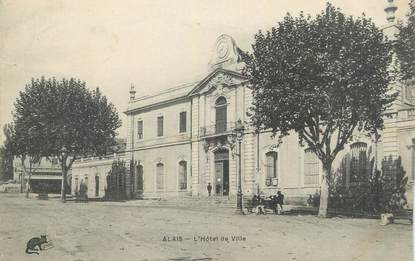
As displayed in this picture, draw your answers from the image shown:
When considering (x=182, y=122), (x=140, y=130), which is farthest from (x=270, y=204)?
(x=140, y=130)

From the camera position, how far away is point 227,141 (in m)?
26.1

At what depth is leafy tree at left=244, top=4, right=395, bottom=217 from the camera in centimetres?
1542

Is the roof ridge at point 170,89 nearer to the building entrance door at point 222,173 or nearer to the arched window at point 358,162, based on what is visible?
the building entrance door at point 222,173

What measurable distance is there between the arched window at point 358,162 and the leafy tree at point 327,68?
3.62 m

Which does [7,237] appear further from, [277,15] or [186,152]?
[186,152]

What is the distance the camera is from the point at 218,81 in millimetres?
26781

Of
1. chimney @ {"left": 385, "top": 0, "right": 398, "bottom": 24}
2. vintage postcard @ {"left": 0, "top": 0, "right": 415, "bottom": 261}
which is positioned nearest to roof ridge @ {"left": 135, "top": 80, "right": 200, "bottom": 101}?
vintage postcard @ {"left": 0, "top": 0, "right": 415, "bottom": 261}

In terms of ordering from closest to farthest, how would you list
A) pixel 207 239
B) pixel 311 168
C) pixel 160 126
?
pixel 207 239, pixel 311 168, pixel 160 126

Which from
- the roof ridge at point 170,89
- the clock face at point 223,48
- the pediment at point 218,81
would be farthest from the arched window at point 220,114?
the clock face at point 223,48

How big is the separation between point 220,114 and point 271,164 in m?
4.60

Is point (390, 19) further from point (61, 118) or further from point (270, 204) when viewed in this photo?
point (61, 118)

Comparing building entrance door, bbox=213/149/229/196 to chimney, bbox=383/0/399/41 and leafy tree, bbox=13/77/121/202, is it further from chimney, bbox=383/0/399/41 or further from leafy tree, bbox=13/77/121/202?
chimney, bbox=383/0/399/41

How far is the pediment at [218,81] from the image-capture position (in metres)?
25.8

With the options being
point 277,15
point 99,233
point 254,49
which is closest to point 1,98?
point 99,233
